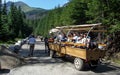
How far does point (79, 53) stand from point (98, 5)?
7652 mm

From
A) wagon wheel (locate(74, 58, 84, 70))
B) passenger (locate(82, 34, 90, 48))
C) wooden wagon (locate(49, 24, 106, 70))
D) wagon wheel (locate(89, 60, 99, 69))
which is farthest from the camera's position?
wagon wheel (locate(89, 60, 99, 69))

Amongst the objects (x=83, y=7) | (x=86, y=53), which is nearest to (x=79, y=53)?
(x=86, y=53)

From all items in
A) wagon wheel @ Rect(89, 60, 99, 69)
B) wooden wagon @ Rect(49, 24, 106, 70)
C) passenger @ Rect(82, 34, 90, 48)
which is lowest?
wagon wheel @ Rect(89, 60, 99, 69)

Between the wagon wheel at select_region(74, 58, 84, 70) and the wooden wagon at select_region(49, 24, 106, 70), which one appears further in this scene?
the wagon wheel at select_region(74, 58, 84, 70)

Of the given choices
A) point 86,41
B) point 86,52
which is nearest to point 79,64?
point 86,52

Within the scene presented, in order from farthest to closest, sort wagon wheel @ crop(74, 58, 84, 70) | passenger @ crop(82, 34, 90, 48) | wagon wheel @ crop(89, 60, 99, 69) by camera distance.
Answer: wagon wheel @ crop(89, 60, 99, 69), wagon wheel @ crop(74, 58, 84, 70), passenger @ crop(82, 34, 90, 48)

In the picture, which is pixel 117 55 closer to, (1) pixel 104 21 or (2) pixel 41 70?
(1) pixel 104 21

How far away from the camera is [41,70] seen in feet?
60.8

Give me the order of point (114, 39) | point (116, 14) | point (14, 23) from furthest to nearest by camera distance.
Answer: point (14, 23) < point (114, 39) < point (116, 14)

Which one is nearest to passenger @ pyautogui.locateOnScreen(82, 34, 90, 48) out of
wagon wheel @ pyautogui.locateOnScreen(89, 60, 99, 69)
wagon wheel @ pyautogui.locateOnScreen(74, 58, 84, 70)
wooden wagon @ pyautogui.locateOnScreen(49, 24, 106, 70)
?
wooden wagon @ pyautogui.locateOnScreen(49, 24, 106, 70)

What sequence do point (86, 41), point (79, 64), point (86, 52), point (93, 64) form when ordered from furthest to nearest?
1. point (93, 64)
2. point (79, 64)
3. point (86, 41)
4. point (86, 52)

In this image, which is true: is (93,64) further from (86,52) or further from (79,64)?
(86,52)

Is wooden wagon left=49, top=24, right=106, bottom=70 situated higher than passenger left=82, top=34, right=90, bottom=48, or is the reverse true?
passenger left=82, top=34, right=90, bottom=48

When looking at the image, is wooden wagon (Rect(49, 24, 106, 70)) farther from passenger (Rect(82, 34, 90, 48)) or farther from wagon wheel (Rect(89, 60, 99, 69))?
passenger (Rect(82, 34, 90, 48))
